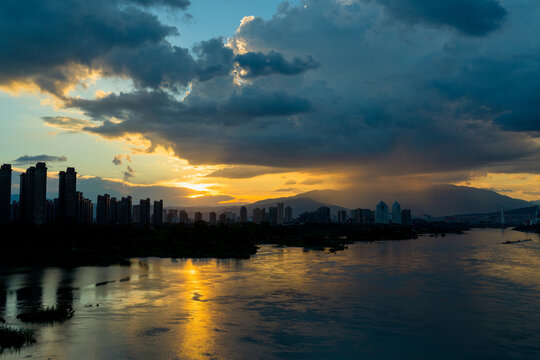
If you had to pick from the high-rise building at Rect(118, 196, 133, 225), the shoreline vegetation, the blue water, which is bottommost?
the blue water

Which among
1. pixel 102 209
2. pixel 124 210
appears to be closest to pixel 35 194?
pixel 102 209

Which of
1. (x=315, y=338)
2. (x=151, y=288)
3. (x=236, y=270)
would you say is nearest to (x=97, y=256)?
(x=236, y=270)

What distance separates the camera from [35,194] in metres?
107

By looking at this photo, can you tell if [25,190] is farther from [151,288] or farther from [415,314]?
[415,314]

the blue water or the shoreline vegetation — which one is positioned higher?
the shoreline vegetation

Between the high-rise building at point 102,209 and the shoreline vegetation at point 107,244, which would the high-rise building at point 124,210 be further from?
the shoreline vegetation at point 107,244

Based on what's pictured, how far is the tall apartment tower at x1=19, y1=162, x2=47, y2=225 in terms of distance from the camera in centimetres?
10588

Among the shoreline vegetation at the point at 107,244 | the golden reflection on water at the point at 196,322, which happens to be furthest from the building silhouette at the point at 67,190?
the golden reflection on water at the point at 196,322

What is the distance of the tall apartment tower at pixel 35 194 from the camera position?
10588 cm

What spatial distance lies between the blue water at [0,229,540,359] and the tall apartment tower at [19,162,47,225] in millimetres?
66829

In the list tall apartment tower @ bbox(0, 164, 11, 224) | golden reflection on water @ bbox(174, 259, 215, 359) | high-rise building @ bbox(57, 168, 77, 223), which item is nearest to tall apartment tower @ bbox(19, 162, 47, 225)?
tall apartment tower @ bbox(0, 164, 11, 224)

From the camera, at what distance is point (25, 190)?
10988cm

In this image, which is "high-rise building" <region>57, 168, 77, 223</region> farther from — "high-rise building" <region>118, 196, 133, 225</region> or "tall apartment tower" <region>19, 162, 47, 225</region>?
"high-rise building" <region>118, 196, 133, 225</region>

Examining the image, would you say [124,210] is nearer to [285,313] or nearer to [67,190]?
[67,190]
